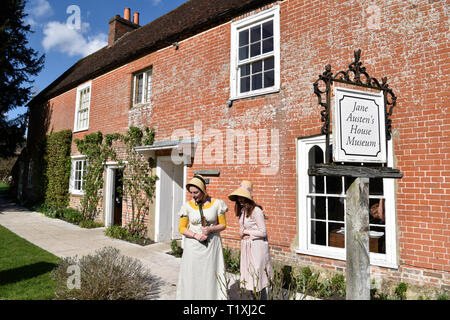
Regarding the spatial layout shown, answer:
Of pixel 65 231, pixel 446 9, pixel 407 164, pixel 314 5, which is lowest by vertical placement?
pixel 65 231

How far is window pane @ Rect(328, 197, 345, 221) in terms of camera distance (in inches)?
221

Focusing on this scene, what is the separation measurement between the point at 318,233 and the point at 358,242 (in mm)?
A: 3142

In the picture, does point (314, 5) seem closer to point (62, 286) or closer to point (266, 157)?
point (266, 157)

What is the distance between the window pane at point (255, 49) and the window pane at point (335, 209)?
4038 millimetres

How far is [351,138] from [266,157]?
3.56 m

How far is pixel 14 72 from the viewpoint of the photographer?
1603 centimetres

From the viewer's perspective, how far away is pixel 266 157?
647 centimetres

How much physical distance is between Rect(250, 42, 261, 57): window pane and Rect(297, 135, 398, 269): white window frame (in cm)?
271

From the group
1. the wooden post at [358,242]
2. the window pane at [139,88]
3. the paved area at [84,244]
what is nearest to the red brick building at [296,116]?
the window pane at [139,88]

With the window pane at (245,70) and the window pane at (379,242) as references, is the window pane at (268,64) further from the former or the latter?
the window pane at (379,242)

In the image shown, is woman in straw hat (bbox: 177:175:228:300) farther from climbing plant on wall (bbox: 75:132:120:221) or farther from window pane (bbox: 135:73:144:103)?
climbing plant on wall (bbox: 75:132:120:221)

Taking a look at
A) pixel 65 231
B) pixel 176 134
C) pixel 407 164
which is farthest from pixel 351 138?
pixel 65 231

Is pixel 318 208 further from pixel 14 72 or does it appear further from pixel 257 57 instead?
pixel 14 72

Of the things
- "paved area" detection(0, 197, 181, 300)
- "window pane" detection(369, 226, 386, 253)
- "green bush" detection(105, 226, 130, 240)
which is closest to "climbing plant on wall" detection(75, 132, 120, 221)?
"paved area" detection(0, 197, 181, 300)
